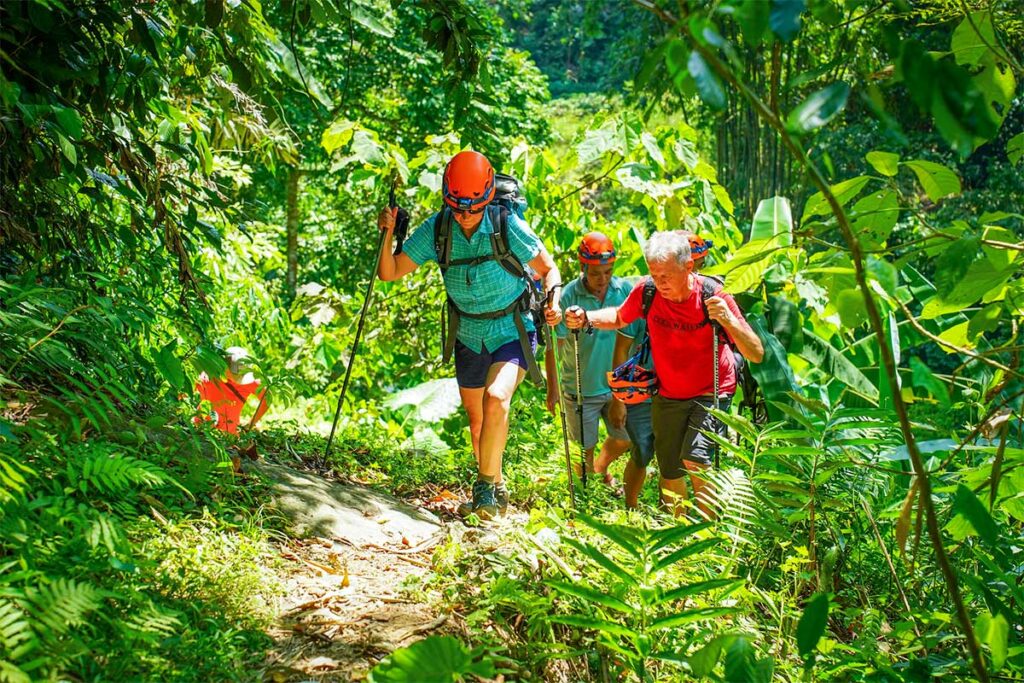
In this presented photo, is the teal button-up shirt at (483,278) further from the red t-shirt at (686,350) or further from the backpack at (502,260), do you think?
the red t-shirt at (686,350)

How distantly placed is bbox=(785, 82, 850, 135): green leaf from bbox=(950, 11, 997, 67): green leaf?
1.36 meters

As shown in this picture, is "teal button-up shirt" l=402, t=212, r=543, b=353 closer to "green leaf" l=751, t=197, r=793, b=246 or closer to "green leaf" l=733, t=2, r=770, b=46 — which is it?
"green leaf" l=751, t=197, r=793, b=246

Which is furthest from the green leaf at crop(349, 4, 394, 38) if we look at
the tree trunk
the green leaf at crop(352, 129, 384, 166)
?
the tree trunk

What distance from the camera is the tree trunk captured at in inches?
722

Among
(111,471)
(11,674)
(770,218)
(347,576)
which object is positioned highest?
(770,218)

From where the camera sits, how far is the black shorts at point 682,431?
5.36 metres

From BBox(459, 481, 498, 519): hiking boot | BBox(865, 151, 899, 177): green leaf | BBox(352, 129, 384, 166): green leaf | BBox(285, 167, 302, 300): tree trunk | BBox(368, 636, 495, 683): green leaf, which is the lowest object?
BBox(368, 636, 495, 683): green leaf

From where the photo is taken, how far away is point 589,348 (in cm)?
680

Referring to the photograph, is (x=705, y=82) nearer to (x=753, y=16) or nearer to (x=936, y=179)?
(x=753, y=16)

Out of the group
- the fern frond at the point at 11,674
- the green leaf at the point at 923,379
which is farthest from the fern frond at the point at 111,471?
the green leaf at the point at 923,379

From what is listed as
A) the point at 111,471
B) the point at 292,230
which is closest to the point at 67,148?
the point at 111,471

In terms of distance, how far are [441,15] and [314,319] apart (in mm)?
4540

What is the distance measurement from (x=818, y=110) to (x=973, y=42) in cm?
153

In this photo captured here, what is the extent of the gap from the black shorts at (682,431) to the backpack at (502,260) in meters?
0.84
